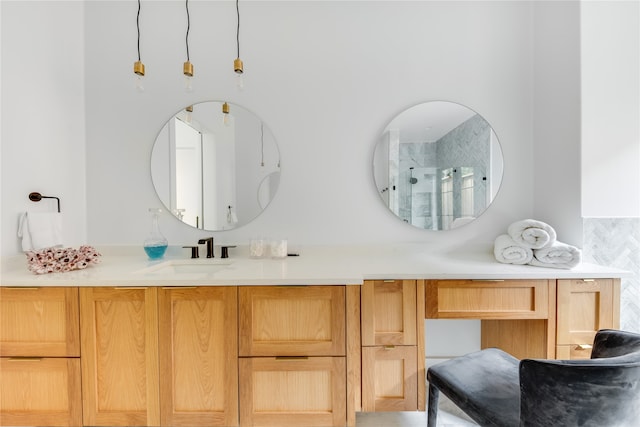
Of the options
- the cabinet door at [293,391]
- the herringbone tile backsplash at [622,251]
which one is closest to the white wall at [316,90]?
the herringbone tile backsplash at [622,251]

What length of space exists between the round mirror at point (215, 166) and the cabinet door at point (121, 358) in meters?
0.75

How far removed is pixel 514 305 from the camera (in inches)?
62.3

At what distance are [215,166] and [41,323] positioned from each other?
120 cm

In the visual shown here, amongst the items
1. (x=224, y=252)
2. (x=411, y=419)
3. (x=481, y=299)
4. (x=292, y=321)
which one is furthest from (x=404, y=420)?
(x=224, y=252)

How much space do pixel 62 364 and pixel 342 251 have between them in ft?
5.07

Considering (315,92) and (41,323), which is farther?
(315,92)

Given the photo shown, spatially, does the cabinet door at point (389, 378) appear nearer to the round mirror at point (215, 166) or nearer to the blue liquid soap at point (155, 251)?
the round mirror at point (215, 166)

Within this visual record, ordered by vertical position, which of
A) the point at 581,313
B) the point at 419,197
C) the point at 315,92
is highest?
the point at 315,92

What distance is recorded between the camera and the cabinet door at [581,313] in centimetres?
154

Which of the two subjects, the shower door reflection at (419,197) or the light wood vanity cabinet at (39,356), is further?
the shower door reflection at (419,197)

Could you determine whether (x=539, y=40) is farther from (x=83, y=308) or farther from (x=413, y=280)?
(x=83, y=308)

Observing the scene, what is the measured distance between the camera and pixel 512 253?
179cm

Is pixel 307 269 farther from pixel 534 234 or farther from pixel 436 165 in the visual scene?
pixel 534 234

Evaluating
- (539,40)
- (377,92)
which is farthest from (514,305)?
(539,40)
